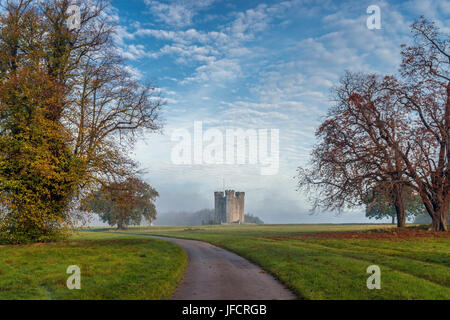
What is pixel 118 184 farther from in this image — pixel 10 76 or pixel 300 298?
pixel 300 298

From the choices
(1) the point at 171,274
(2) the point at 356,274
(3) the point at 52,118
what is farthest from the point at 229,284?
(3) the point at 52,118

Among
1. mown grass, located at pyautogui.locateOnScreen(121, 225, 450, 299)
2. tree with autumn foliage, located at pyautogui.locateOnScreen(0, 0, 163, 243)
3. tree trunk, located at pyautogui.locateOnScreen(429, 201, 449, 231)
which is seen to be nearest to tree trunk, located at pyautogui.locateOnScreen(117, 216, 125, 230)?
tree with autumn foliage, located at pyautogui.locateOnScreen(0, 0, 163, 243)

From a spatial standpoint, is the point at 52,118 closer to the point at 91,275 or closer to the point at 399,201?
the point at 91,275

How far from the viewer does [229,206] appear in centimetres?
11906

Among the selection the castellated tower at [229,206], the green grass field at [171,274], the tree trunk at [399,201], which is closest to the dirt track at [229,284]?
the green grass field at [171,274]

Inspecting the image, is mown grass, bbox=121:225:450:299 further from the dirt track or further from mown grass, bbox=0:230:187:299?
mown grass, bbox=0:230:187:299

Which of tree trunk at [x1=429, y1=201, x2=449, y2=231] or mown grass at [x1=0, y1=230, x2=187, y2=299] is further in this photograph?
tree trunk at [x1=429, y1=201, x2=449, y2=231]

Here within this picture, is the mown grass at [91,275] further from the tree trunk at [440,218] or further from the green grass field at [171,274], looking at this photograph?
the tree trunk at [440,218]

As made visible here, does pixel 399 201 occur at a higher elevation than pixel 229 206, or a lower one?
higher

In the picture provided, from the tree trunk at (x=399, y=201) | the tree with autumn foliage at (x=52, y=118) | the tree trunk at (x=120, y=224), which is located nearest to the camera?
the tree with autumn foliage at (x=52, y=118)

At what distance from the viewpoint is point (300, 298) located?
10.0 m

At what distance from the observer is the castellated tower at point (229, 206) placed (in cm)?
11794

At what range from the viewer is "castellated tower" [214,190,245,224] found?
11794 centimetres
